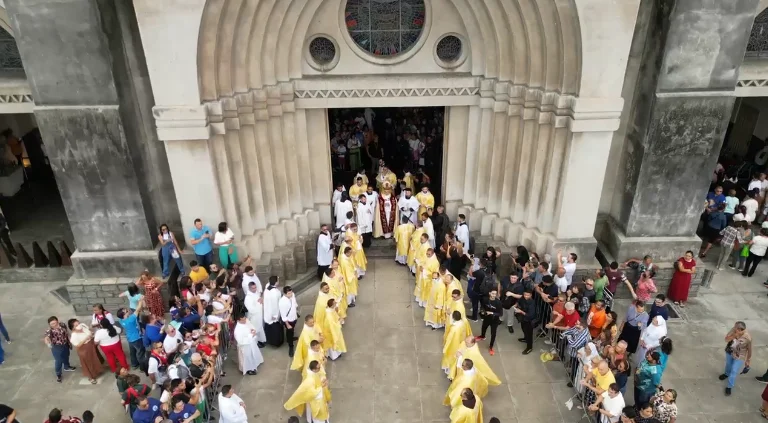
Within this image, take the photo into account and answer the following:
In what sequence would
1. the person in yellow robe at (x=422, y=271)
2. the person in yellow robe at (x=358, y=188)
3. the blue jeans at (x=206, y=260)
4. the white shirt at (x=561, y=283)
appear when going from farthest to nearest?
the person in yellow robe at (x=358, y=188)
the person in yellow robe at (x=422, y=271)
the blue jeans at (x=206, y=260)
the white shirt at (x=561, y=283)

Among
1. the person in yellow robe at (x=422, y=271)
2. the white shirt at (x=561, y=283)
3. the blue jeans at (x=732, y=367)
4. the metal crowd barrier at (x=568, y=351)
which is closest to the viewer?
the metal crowd barrier at (x=568, y=351)

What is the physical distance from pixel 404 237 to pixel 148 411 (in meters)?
5.99

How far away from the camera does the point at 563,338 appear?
9992 mm

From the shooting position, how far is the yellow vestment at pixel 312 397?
8.50 meters

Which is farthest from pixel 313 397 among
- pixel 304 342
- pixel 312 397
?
pixel 304 342

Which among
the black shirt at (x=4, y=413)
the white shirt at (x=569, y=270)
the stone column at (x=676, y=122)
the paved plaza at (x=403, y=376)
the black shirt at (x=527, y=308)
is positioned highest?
the stone column at (x=676, y=122)

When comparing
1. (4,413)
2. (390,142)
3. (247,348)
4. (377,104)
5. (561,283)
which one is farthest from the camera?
(390,142)

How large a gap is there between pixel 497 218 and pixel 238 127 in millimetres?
5399

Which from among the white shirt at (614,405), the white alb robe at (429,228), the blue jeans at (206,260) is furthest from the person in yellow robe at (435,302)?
the blue jeans at (206,260)

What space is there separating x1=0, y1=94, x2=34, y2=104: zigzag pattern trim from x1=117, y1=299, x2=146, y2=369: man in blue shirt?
4243mm

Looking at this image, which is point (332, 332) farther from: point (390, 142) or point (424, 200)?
point (390, 142)

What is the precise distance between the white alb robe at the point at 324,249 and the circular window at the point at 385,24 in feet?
11.9

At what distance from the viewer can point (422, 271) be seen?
11234mm

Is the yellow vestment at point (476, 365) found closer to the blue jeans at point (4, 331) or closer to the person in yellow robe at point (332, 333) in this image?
the person in yellow robe at point (332, 333)
